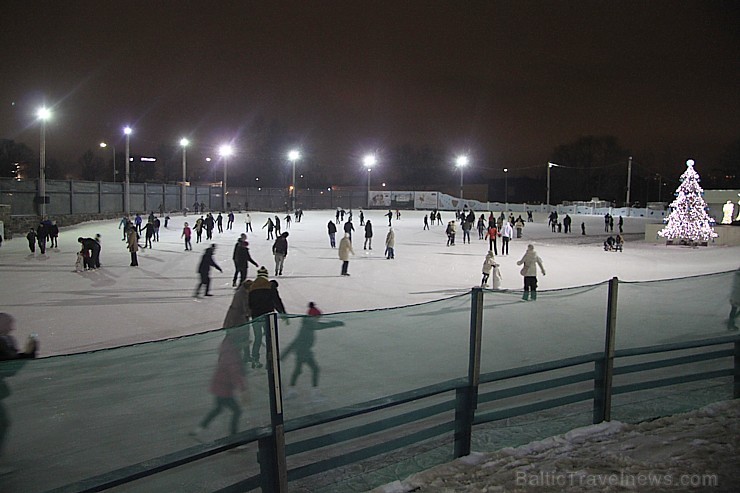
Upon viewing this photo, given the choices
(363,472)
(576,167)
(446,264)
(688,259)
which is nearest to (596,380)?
(363,472)

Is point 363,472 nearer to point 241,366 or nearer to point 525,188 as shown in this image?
point 241,366

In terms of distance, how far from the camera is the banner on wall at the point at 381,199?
68.3 m

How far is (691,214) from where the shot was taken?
28.3 m

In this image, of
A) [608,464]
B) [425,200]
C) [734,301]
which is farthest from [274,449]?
[425,200]

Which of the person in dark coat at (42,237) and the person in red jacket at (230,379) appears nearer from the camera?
the person in red jacket at (230,379)

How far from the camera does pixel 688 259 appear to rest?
23266 millimetres

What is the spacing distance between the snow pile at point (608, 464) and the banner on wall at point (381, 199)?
63.2 m

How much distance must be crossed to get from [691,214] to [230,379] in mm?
29574

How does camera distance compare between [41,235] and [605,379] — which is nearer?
[605,379]

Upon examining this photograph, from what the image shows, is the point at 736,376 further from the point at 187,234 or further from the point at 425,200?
the point at 425,200

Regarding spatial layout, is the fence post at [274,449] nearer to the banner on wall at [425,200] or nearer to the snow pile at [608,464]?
the snow pile at [608,464]

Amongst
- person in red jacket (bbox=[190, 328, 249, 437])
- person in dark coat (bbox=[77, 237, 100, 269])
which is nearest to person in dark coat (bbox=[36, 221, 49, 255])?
person in dark coat (bbox=[77, 237, 100, 269])

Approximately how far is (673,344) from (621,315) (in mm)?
825

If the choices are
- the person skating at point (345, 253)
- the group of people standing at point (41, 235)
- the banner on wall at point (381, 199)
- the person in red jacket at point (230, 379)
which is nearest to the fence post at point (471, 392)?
the person in red jacket at point (230, 379)
